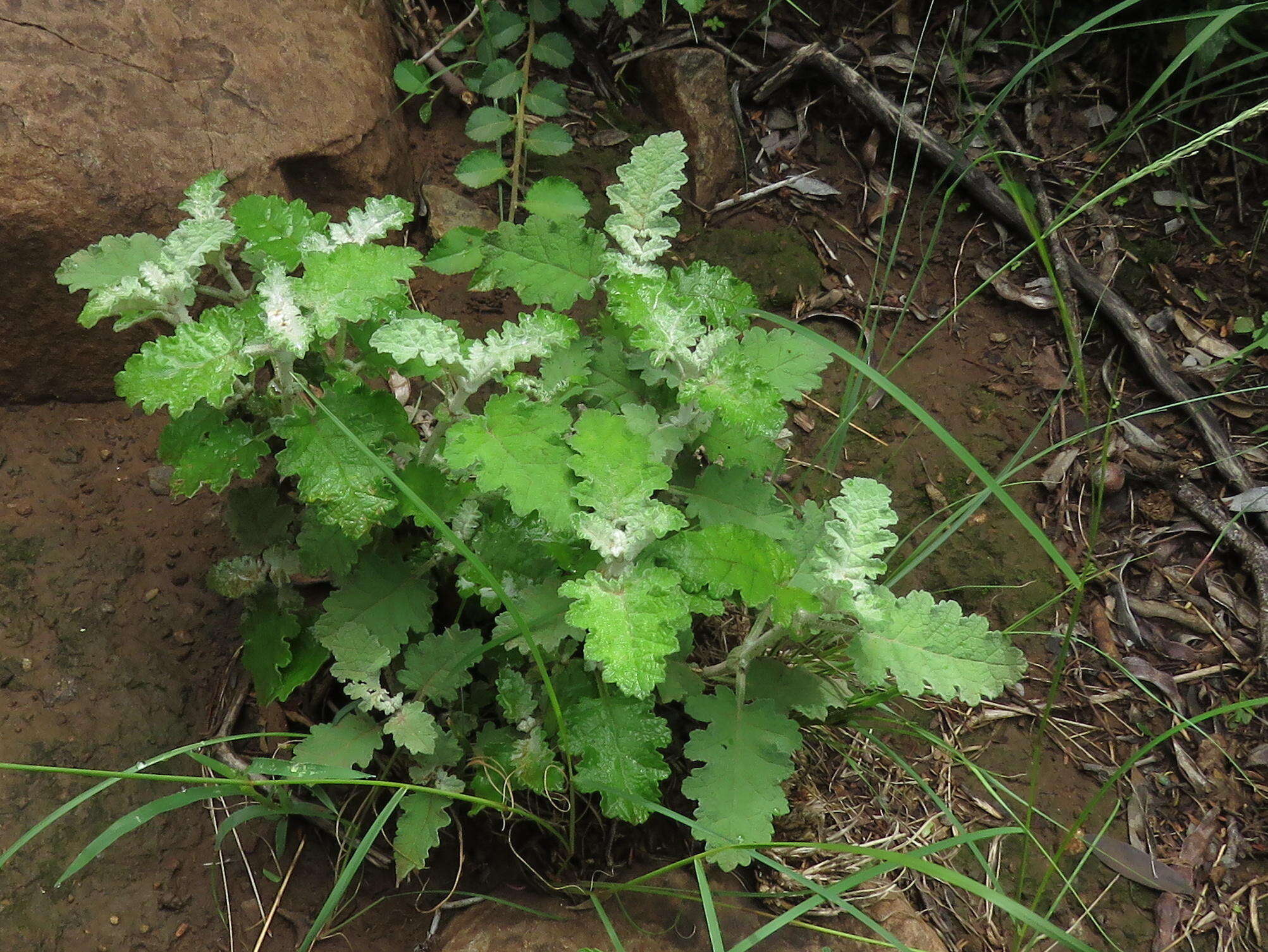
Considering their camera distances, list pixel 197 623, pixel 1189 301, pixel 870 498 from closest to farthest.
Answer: pixel 870 498 → pixel 197 623 → pixel 1189 301

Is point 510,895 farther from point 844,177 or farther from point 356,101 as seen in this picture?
point 844,177

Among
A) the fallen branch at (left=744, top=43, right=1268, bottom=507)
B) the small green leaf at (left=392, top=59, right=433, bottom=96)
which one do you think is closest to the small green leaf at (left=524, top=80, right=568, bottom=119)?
the small green leaf at (left=392, top=59, right=433, bottom=96)

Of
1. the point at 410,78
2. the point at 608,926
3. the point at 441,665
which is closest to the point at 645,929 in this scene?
the point at 608,926

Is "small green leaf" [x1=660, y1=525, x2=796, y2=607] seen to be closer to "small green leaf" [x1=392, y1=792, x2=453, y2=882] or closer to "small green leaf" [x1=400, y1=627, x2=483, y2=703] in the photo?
"small green leaf" [x1=400, y1=627, x2=483, y2=703]

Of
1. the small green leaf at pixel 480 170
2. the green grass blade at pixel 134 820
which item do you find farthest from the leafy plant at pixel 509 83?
the green grass blade at pixel 134 820

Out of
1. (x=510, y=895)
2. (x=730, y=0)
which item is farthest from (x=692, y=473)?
(x=730, y=0)

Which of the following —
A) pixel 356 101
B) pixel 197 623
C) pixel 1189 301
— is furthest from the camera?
pixel 1189 301

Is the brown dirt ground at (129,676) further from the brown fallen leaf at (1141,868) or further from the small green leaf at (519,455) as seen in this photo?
the small green leaf at (519,455)

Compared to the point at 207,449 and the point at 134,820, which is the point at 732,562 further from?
the point at 134,820
